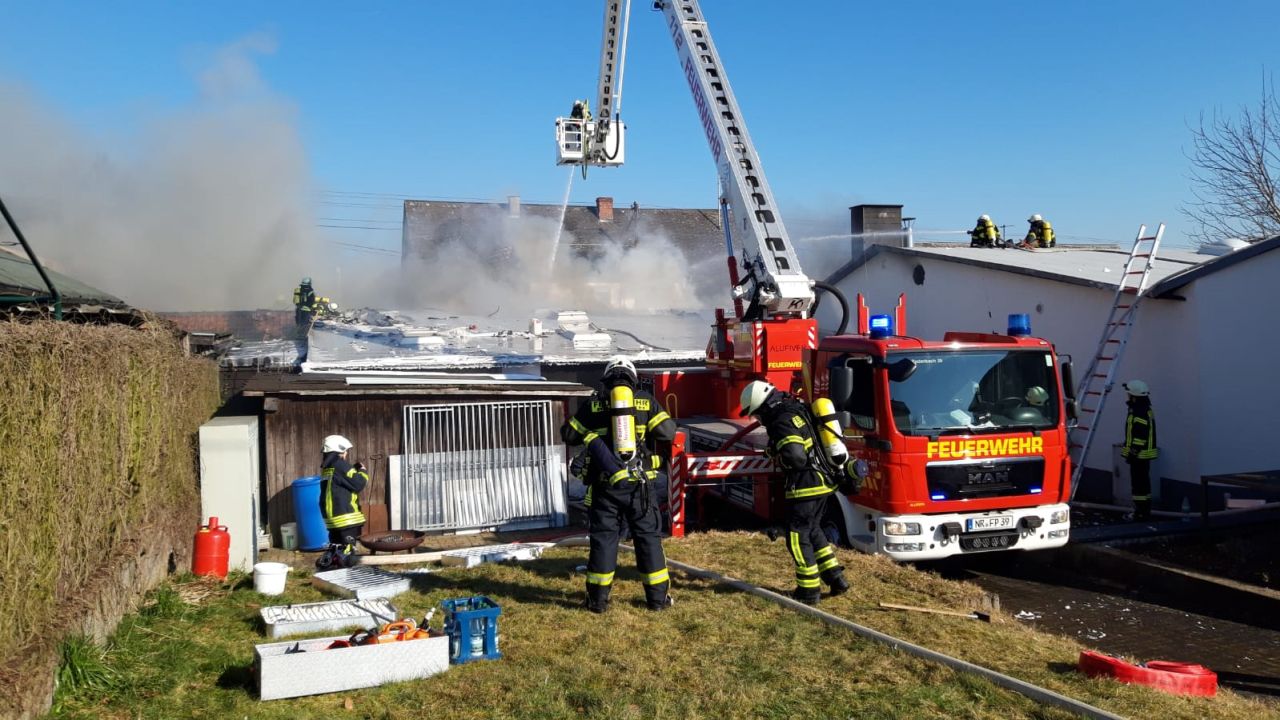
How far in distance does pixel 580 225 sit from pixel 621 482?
35.6 metres

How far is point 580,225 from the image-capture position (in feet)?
136

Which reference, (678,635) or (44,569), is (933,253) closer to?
(678,635)

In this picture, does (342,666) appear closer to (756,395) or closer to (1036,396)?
(756,395)

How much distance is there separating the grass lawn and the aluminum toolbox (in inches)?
2.4

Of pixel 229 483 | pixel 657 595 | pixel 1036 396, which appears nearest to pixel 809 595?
pixel 657 595

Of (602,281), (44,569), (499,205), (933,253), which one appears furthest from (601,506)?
(499,205)

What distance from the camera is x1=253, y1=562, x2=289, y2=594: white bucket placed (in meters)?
7.96

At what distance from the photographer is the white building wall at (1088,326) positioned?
1227cm

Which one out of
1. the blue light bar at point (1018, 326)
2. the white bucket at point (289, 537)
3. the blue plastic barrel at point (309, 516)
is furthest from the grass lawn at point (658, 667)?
the white bucket at point (289, 537)

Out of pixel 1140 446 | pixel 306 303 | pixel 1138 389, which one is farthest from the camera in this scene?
pixel 306 303

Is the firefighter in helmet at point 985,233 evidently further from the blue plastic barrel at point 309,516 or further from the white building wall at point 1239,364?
the blue plastic barrel at point 309,516

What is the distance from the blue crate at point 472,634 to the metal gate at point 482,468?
25.4 ft

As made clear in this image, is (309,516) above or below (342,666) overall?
below

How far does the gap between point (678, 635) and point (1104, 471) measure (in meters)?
9.52
